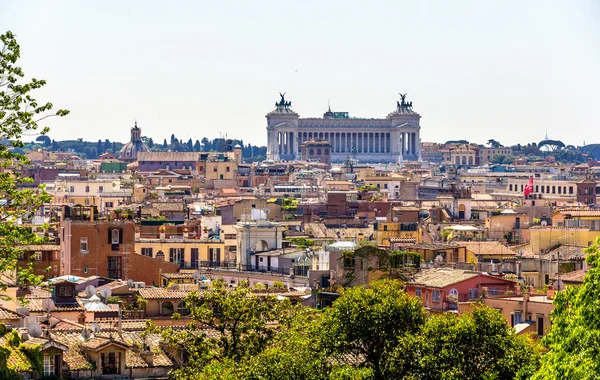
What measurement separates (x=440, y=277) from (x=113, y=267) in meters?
14.4

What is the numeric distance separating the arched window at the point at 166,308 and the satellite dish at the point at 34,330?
7158mm

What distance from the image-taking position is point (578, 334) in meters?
20.6

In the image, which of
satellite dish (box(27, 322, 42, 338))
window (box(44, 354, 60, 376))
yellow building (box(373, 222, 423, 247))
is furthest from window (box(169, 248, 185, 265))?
window (box(44, 354, 60, 376))

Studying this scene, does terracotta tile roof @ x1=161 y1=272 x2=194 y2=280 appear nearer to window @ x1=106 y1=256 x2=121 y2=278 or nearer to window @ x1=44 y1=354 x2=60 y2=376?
window @ x1=106 y1=256 x2=121 y2=278

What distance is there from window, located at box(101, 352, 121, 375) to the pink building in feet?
33.1

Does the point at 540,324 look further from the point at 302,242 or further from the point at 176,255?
the point at 302,242

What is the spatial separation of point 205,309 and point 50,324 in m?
4.81

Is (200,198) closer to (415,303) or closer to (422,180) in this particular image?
(422,180)

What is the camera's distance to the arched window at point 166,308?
36.8 m

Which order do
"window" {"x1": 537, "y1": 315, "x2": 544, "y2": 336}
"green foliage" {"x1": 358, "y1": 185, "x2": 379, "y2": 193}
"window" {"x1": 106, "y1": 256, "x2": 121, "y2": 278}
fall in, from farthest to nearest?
"green foliage" {"x1": 358, "y1": 185, "x2": 379, "y2": 193} < "window" {"x1": 106, "y1": 256, "x2": 121, "y2": 278} < "window" {"x1": 537, "y1": 315, "x2": 544, "y2": 336}

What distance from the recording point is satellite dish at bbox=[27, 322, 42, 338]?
29.2m

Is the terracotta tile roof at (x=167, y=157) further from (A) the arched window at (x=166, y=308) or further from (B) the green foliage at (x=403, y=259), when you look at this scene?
(A) the arched window at (x=166, y=308)

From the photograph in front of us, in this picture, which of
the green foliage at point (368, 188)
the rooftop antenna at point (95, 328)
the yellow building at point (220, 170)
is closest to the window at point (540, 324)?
the rooftop antenna at point (95, 328)

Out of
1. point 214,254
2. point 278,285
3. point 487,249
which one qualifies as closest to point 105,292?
point 278,285
